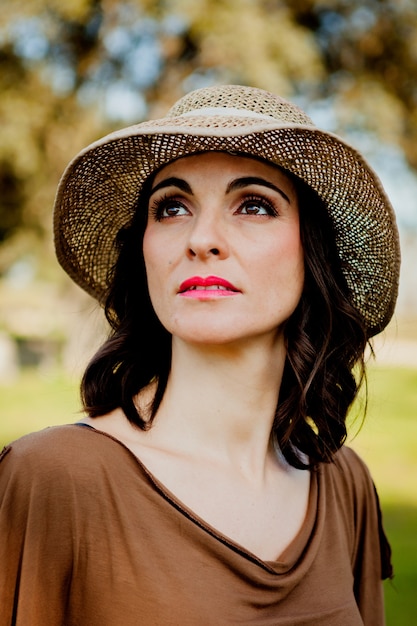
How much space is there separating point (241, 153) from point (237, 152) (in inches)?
0.5

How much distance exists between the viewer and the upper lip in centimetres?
196

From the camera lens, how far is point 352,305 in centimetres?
244

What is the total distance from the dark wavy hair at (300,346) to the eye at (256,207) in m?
0.14

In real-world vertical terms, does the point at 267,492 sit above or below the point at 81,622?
above

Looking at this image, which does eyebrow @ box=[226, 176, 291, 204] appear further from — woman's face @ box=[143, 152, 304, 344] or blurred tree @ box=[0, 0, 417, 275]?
blurred tree @ box=[0, 0, 417, 275]

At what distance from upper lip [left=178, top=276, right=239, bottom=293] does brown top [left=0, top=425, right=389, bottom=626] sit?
40 centimetres

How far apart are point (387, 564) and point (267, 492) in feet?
1.89

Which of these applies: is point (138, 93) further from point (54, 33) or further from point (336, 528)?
point (336, 528)

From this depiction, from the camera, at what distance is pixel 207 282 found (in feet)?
6.43

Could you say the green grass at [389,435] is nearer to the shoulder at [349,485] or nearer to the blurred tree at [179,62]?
the shoulder at [349,485]

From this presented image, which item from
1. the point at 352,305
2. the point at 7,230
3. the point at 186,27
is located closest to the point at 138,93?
the point at 186,27

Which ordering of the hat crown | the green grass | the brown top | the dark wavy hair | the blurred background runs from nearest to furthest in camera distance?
1. the brown top
2. the hat crown
3. the dark wavy hair
4. the green grass
5. the blurred background

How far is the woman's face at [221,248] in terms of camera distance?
197cm

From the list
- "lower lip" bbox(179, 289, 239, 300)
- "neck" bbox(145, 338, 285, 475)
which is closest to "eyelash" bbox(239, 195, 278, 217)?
"lower lip" bbox(179, 289, 239, 300)
